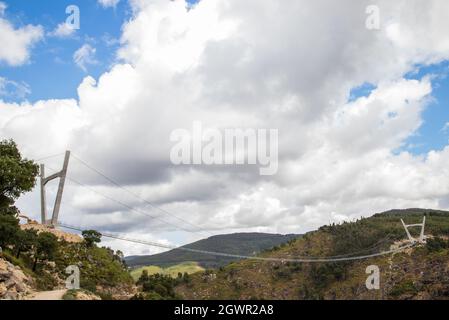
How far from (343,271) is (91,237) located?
93.3 metres

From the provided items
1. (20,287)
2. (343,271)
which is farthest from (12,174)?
(343,271)

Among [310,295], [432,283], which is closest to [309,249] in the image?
[310,295]

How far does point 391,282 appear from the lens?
112250 millimetres

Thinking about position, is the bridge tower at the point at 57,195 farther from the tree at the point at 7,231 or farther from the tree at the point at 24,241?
the tree at the point at 7,231

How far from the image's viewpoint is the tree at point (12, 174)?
47906 millimetres

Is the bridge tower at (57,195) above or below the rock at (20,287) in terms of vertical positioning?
above

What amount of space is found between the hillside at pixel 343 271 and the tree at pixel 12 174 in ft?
237

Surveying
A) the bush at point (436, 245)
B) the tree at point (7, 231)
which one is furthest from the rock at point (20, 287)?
the bush at point (436, 245)

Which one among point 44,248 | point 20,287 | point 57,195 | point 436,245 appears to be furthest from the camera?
point 436,245

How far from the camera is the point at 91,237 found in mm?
61312

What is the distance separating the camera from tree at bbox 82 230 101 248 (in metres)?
60.5

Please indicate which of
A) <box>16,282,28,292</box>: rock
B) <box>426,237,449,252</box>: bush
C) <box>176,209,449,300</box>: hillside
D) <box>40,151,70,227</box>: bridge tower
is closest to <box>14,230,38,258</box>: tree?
<box>40,151,70,227</box>: bridge tower

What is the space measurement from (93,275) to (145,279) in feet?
57.7

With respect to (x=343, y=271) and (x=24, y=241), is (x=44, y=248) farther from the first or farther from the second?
(x=343, y=271)
